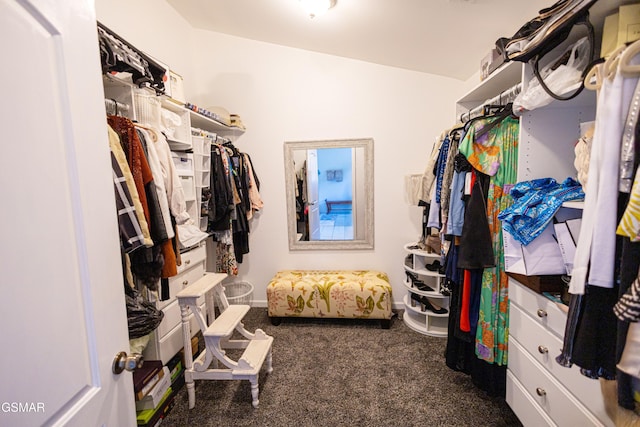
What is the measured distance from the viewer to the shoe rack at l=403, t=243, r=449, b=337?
94.0 inches

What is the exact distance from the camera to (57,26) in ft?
1.79

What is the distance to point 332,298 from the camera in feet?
8.30

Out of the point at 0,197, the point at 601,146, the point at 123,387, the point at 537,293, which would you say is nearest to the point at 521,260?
the point at 537,293

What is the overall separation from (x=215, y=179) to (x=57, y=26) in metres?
1.92

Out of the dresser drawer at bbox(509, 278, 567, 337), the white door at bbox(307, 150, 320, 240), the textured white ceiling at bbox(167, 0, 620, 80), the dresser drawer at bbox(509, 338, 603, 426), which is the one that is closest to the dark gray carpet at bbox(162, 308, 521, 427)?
the dresser drawer at bbox(509, 338, 603, 426)

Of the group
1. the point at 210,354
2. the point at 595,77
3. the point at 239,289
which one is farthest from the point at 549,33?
the point at 239,289

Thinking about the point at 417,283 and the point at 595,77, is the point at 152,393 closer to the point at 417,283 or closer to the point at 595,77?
the point at 417,283

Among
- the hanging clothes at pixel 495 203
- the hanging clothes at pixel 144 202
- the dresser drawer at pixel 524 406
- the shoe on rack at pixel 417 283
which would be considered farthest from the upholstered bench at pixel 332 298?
the hanging clothes at pixel 144 202

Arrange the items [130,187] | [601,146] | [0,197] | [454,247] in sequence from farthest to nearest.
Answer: [454,247] < [130,187] < [601,146] < [0,197]

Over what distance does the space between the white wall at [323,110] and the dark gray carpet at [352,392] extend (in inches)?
34.8

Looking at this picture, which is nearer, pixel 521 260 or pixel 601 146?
pixel 601 146

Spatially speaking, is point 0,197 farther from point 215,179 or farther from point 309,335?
point 309,335

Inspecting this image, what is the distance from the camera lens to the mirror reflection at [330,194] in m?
2.85

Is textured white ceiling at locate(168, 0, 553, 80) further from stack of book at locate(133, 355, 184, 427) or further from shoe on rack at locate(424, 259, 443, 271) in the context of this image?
stack of book at locate(133, 355, 184, 427)
